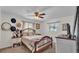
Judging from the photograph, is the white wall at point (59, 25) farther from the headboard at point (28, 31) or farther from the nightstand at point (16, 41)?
the nightstand at point (16, 41)

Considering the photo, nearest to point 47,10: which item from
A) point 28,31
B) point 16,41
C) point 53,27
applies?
point 53,27

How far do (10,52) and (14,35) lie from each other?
292 millimetres

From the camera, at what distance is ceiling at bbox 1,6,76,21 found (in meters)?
1.83

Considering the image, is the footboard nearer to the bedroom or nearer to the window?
the bedroom

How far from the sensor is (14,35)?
6.02 feet

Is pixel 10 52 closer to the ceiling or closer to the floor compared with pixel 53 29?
closer to the floor

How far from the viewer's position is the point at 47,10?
185 centimetres

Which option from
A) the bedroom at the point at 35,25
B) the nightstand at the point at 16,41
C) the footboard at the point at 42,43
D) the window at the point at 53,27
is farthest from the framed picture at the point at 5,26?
the window at the point at 53,27

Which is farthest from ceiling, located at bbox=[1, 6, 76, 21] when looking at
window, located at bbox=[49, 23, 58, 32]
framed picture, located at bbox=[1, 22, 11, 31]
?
framed picture, located at bbox=[1, 22, 11, 31]

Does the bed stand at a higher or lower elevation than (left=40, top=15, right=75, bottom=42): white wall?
lower

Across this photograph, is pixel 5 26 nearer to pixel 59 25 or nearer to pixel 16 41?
pixel 16 41
